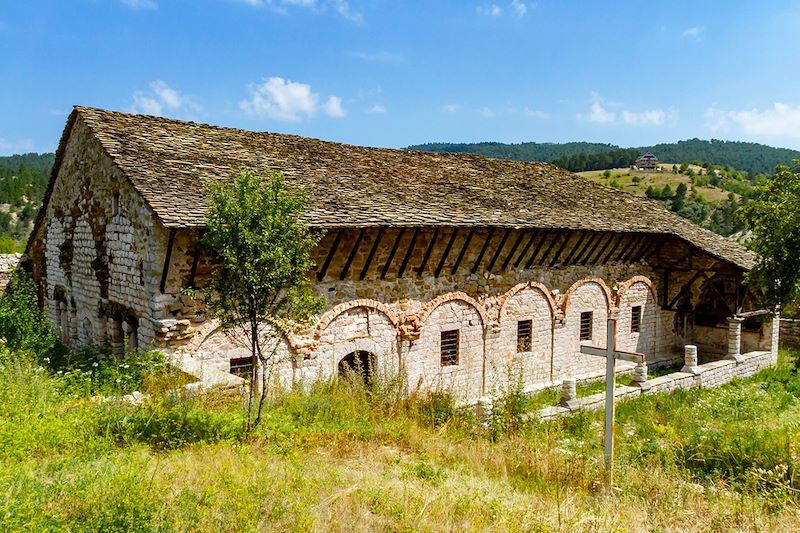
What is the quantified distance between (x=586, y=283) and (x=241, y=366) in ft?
34.5

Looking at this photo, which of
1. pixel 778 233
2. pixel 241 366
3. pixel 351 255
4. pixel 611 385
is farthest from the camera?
pixel 351 255

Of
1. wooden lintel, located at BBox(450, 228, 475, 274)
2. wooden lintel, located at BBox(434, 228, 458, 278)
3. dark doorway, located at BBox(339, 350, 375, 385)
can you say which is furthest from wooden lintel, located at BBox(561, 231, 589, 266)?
dark doorway, located at BBox(339, 350, 375, 385)

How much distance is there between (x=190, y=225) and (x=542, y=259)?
981 cm

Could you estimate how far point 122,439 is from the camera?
22.0 ft

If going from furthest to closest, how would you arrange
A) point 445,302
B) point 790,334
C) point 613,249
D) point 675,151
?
point 675,151, point 790,334, point 613,249, point 445,302

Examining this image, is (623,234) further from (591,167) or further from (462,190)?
(591,167)

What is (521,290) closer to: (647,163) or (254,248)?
(254,248)

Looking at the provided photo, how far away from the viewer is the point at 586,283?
1691 centimetres

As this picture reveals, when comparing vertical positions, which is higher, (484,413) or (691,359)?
(484,413)

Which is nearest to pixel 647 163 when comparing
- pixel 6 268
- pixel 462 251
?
pixel 462 251

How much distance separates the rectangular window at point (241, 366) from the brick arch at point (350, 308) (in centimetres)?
146

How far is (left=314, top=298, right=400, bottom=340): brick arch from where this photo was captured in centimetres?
1181

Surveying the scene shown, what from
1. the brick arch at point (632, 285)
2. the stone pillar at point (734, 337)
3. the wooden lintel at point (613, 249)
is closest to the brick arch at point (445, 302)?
the wooden lintel at point (613, 249)

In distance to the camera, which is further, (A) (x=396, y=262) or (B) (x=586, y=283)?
(B) (x=586, y=283)
